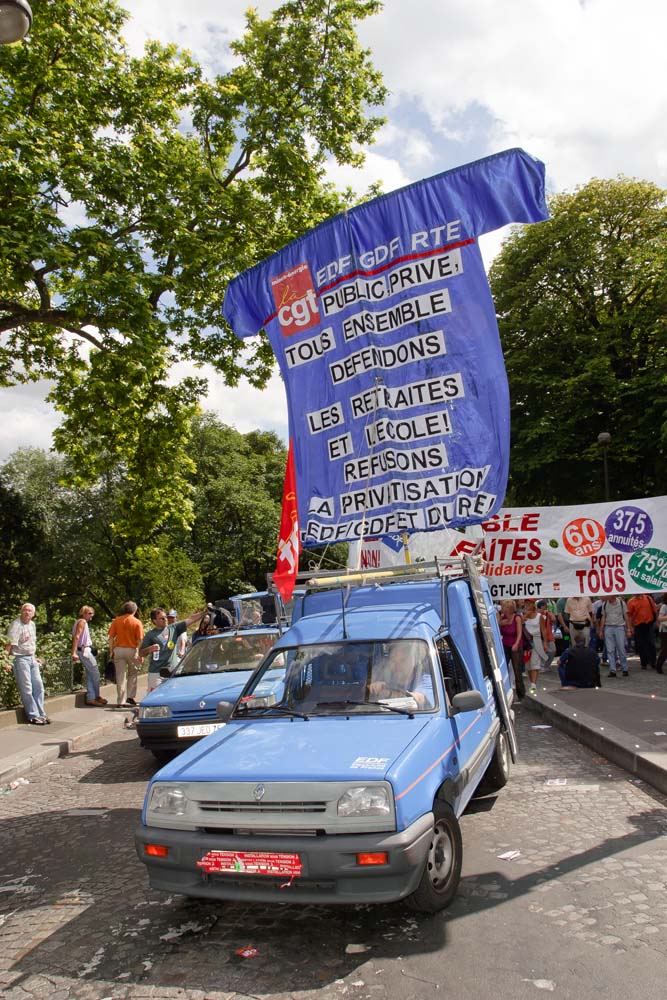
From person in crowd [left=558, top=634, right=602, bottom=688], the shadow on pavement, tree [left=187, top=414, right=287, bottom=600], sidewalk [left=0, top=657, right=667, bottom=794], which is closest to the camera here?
the shadow on pavement

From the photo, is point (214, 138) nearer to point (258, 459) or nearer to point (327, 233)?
point (327, 233)

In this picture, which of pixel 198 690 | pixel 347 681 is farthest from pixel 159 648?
pixel 347 681

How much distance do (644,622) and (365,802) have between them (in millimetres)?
14239

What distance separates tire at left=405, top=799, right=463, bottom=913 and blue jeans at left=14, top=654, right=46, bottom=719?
9372mm

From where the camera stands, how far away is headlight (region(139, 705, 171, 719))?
359 inches

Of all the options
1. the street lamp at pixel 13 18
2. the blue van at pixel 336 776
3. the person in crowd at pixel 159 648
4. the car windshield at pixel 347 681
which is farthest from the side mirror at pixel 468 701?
the person in crowd at pixel 159 648

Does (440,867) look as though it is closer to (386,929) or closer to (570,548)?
(386,929)

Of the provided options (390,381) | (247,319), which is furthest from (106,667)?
(390,381)

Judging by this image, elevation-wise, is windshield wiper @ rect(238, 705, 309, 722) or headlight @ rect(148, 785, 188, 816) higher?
windshield wiper @ rect(238, 705, 309, 722)

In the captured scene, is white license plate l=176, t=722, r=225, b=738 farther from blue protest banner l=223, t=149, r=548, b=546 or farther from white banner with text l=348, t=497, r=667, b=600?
white banner with text l=348, t=497, r=667, b=600

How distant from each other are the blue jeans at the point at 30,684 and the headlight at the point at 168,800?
8.49 metres

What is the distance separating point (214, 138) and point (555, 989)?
686 inches

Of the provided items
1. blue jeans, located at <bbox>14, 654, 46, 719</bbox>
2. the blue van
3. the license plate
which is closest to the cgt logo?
the blue van

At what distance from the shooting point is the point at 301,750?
471 centimetres
